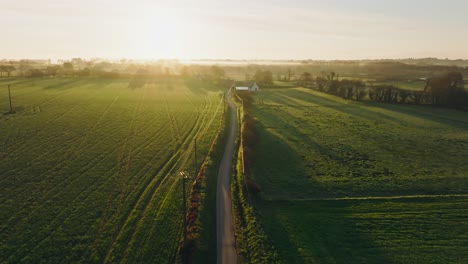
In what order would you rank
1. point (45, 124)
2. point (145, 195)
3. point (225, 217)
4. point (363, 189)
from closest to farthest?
point (225, 217)
point (145, 195)
point (363, 189)
point (45, 124)

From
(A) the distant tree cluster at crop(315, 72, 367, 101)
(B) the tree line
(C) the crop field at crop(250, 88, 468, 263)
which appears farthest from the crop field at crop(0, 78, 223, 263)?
(B) the tree line

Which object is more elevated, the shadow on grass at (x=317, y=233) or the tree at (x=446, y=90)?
the tree at (x=446, y=90)

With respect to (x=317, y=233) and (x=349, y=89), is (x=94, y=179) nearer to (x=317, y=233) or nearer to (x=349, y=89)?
(x=317, y=233)

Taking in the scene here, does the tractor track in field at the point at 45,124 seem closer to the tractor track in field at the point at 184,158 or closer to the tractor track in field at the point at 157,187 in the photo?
the tractor track in field at the point at 157,187


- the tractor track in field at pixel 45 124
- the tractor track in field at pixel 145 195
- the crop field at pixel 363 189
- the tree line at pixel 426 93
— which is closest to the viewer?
the crop field at pixel 363 189

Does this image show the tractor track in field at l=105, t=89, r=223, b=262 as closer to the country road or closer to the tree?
the country road

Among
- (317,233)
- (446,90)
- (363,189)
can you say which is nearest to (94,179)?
(317,233)

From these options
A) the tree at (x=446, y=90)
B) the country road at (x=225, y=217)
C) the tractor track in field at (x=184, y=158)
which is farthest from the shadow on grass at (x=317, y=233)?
the tree at (x=446, y=90)

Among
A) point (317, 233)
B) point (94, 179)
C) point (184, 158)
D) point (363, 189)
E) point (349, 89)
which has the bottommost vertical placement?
point (317, 233)
